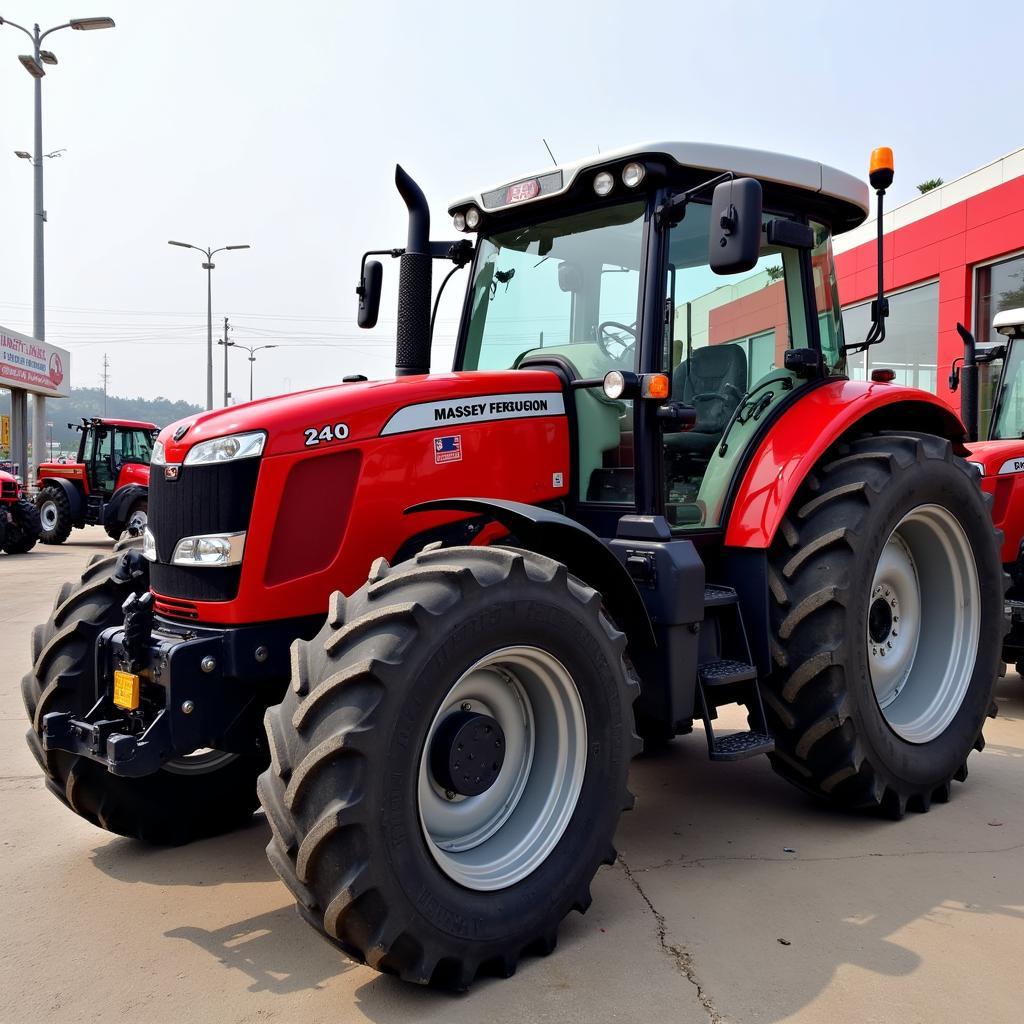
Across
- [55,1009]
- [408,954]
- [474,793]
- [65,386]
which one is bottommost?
[55,1009]

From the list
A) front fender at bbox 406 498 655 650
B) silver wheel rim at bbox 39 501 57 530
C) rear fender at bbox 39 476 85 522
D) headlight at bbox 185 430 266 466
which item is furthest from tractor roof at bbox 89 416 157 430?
front fender at bbox 406 498 655 650

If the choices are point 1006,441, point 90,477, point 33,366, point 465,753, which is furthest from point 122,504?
point 465,753

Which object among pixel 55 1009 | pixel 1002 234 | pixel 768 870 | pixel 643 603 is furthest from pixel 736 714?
pixel 1002 234

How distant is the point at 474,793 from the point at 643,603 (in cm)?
92

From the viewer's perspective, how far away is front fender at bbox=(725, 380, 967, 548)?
12.8 feet

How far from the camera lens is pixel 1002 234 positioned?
16172 mm

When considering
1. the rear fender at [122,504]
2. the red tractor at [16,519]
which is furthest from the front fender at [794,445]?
the red tractor at [16,519]

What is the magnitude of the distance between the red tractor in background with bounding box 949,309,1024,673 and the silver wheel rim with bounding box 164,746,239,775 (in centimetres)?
433

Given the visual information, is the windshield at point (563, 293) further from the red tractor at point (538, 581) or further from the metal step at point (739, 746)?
the metal step at point (739, 746)

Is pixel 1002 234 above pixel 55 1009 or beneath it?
above

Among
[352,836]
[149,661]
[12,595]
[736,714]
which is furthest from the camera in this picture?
[12,595]

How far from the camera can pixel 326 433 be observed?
3.27 m

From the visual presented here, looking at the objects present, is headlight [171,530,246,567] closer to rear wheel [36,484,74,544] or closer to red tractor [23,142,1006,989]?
red tractor [23,142,1006,989]

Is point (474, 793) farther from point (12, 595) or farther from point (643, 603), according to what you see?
point (12, 595)
